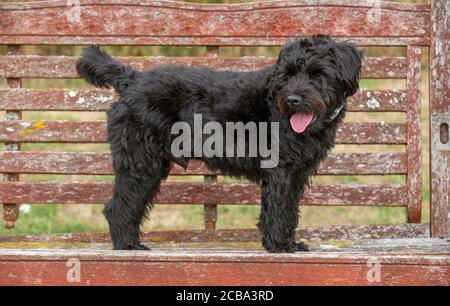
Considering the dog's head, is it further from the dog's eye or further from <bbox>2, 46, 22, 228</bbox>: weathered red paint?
<bbox>2, 46, 22, 228</bbox>: weathered red paint

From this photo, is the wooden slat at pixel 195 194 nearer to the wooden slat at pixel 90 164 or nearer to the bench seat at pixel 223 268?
the wooden slat at pixel 90 164

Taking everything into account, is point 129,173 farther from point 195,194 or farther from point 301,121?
point 301,121

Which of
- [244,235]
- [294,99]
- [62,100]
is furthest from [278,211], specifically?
[62,100]

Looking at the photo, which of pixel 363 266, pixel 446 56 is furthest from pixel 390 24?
pixel 363 266

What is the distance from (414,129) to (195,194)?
1.53 m

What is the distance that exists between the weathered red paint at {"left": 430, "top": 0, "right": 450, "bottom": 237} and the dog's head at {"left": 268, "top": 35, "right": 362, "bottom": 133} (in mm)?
1091

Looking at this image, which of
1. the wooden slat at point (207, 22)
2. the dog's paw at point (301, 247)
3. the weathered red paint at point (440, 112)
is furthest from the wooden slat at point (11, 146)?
the weathered red paint at point (440, 112)

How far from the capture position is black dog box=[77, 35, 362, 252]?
162 inches

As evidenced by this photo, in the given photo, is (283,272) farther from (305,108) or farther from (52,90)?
(52,90)

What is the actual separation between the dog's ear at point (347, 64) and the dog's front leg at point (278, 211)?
23.3 inches

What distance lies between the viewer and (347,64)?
A: 4141 mm

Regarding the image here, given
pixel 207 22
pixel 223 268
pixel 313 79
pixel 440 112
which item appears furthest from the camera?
pixel 207 22

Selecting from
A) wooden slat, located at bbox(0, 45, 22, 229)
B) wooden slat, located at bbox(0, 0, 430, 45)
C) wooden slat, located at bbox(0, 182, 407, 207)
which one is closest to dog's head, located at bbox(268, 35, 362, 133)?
wooden slat, located at bbox(0, 0, 430, 45)

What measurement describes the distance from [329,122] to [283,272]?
0.99 m
